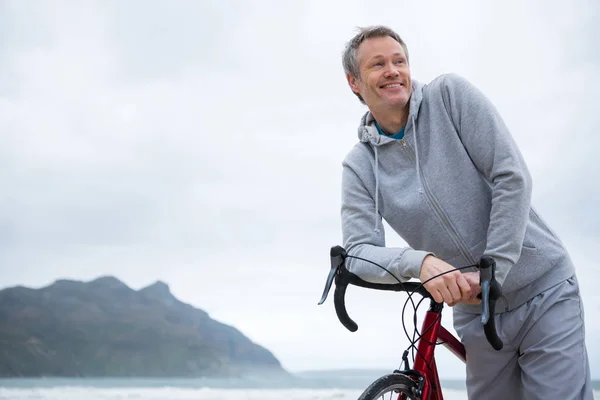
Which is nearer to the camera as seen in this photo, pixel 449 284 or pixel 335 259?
pixel 449 284

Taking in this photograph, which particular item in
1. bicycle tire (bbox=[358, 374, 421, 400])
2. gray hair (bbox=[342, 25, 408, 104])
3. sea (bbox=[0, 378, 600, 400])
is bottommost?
sea (bbox=[0, 378, 600, 400])

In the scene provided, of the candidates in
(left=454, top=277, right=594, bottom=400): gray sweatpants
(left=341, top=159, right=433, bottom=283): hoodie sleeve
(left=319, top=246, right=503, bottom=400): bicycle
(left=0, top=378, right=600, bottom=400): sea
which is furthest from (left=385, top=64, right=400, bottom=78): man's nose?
(left=0, top=378, right=600, bottom=400): sea

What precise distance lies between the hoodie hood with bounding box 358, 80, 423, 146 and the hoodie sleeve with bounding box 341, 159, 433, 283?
0.23 ft

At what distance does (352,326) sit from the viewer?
133cm

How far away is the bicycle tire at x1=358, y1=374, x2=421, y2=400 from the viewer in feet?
3.87

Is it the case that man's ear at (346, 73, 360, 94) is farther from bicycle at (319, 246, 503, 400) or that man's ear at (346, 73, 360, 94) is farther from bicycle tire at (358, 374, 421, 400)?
bicycle tire at (358, 374, 421, 400)

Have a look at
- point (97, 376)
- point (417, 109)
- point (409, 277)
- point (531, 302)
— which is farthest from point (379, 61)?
point (97, 376)

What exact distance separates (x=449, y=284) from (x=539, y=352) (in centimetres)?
36

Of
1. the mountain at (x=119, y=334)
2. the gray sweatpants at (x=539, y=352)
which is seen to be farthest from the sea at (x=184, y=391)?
the gray sweatpants at (x=539, y=352)

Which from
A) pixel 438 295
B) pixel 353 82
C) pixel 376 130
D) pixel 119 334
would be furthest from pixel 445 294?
pixel 119 334

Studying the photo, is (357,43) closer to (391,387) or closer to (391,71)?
(391,71)

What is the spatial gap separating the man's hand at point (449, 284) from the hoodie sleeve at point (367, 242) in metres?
0.03

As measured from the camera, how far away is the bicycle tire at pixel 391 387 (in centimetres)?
118

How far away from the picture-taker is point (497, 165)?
1.28 metres
